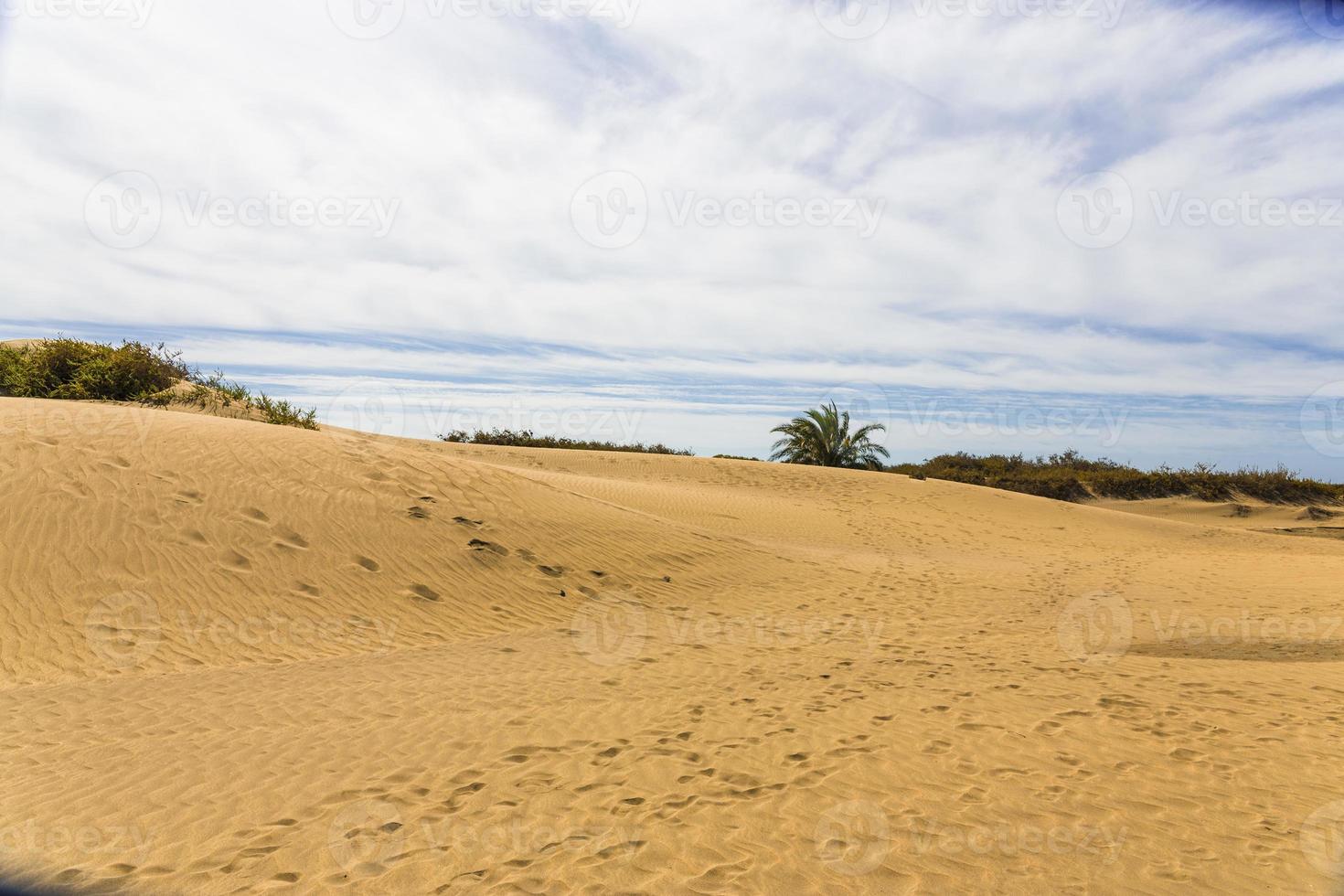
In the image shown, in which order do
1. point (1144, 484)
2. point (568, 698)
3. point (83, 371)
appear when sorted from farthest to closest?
point (1144, 484) → point (83, 371) → point (568, 698)

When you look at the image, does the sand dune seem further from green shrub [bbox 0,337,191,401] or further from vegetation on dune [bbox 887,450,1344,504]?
vegetation on dune [bbox 887,450,1344,504]

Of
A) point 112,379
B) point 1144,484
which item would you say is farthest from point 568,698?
point 1144,484

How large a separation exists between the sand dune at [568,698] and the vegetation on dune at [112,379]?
4290mm

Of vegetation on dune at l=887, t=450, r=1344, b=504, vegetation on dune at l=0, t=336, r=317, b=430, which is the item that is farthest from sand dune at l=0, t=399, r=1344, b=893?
vegetation on dune at l=887, t=450, r=1344, b=504

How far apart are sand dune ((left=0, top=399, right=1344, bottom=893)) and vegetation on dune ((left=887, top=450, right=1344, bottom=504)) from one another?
18529 millimetres

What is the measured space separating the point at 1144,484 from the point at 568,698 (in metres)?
32.7

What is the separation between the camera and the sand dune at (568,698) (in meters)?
Result: 3.83

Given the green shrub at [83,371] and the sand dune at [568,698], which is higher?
the green shrub at [83,371]

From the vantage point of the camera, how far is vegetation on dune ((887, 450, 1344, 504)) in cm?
2947

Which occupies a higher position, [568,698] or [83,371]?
[83,371]

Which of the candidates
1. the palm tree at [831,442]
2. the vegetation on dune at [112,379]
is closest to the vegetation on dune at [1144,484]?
the palm tree at [831,442]

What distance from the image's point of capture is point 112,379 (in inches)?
603

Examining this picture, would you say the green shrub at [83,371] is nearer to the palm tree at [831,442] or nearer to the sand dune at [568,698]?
the sand dune at [568,698]

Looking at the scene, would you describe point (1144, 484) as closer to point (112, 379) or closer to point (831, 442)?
point (831, 442)
